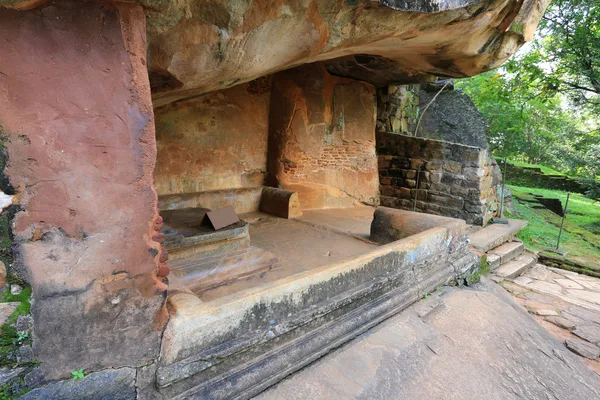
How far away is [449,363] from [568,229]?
24.4ft

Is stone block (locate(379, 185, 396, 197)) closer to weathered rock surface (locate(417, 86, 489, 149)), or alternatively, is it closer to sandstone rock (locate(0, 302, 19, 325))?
weathered rock surface (locate(417, 86, 489, 149))

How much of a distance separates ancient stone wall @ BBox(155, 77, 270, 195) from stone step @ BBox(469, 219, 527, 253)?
359cm

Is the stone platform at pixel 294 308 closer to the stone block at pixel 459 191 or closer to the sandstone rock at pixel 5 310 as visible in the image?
the sandstone rock at pixel 5 310

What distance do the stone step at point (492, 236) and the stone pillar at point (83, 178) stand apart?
4.44 m

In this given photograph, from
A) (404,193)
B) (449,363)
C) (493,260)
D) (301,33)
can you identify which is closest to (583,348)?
(493,260)

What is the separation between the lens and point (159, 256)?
149 cm

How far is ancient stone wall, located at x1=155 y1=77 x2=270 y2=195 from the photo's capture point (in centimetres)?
458

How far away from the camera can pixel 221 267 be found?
2898 mm

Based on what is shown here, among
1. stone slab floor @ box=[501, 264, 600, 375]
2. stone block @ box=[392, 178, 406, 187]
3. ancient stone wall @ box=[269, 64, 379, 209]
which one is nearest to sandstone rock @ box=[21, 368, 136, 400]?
stone slab floor @ box=[501, 264, 600, 375]

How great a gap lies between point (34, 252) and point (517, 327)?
351 cm

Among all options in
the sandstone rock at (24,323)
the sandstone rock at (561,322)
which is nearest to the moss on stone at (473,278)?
the sandstone rock at (561,322)

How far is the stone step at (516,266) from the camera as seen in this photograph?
457cm

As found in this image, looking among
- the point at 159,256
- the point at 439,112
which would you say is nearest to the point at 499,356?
the point at 159,256

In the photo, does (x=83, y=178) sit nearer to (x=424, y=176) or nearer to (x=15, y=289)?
(x=15, y=289)
